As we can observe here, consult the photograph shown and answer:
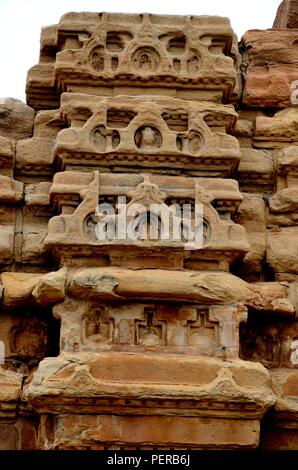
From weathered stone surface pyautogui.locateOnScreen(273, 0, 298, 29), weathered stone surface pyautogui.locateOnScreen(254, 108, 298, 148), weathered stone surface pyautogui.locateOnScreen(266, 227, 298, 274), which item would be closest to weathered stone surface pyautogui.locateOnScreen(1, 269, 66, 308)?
weathered stone surface pyautogui.locateOnScreen(266, 227, 298, 274)

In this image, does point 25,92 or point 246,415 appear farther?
point 25,92

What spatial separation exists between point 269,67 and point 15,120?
5.51ft

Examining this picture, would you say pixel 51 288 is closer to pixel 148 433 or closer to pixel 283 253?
pixel 148 433

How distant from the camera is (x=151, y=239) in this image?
4.62 meters

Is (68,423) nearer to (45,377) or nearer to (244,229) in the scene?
(45,377)

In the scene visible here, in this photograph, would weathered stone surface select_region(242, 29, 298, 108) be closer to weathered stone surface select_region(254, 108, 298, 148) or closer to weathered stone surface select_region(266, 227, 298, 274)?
weathered stone surface select_region(254, 108, 298, 148)

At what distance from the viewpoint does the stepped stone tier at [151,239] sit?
427 centimetres

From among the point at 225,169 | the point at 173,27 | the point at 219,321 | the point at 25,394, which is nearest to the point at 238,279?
the point at 219,321

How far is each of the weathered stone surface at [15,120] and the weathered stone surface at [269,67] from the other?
139cm

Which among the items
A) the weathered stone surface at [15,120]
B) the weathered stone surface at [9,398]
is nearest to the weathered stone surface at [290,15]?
the weathered stone surface at [15,120]

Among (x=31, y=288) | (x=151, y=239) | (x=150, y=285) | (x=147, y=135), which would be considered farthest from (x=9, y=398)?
(x=147, y=135)

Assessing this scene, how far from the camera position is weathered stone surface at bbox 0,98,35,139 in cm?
529

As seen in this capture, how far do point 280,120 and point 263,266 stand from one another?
96 centimetres

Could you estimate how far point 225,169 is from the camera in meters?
5.00
